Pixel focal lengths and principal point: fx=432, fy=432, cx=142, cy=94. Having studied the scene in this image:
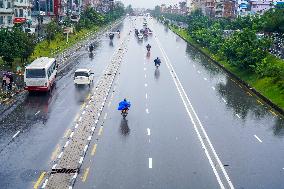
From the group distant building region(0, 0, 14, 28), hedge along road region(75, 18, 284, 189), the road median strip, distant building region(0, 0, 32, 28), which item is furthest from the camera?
distant building region(0, 0, 32, 28)

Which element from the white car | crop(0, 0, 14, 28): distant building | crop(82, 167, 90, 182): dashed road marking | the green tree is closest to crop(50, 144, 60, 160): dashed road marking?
crop(82, 167, 90, 182): dashed road marking

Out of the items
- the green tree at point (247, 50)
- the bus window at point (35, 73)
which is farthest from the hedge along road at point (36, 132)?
the green tree at point (247, 50)

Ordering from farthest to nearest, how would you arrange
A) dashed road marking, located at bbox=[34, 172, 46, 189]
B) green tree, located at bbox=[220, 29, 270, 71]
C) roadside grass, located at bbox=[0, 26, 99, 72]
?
roadside grass, located at bbox=[0, 26, 99, 72] < green tree, located at bbox=[220, 29, 270, 71] < dashed road marking, located at bbox=[34, 172, 46, 189]

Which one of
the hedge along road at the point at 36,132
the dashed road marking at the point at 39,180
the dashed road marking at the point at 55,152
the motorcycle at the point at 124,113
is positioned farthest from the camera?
the motorcycle at the point at 124,113

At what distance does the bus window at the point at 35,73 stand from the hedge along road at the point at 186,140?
7.11 meters

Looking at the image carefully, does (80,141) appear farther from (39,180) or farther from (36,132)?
(39,180)

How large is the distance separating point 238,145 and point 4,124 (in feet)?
55.5

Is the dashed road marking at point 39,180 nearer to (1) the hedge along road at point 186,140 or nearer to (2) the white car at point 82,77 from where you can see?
(1) the hedge along road at point 186,140

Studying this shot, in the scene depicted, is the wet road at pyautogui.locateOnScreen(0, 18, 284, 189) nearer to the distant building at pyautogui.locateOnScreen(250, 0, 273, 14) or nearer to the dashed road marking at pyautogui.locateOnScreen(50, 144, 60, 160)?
the dashed road marking at pyautogui.locateOnScreen(50, 144, 60, 160)

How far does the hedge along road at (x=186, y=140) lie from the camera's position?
22938 millimetres

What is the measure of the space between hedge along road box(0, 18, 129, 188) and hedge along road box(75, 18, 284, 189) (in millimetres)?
2482

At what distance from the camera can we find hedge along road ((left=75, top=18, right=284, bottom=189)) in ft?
75.3

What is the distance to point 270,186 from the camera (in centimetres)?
2231

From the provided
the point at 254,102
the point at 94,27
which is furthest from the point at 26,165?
the point at 94,27
